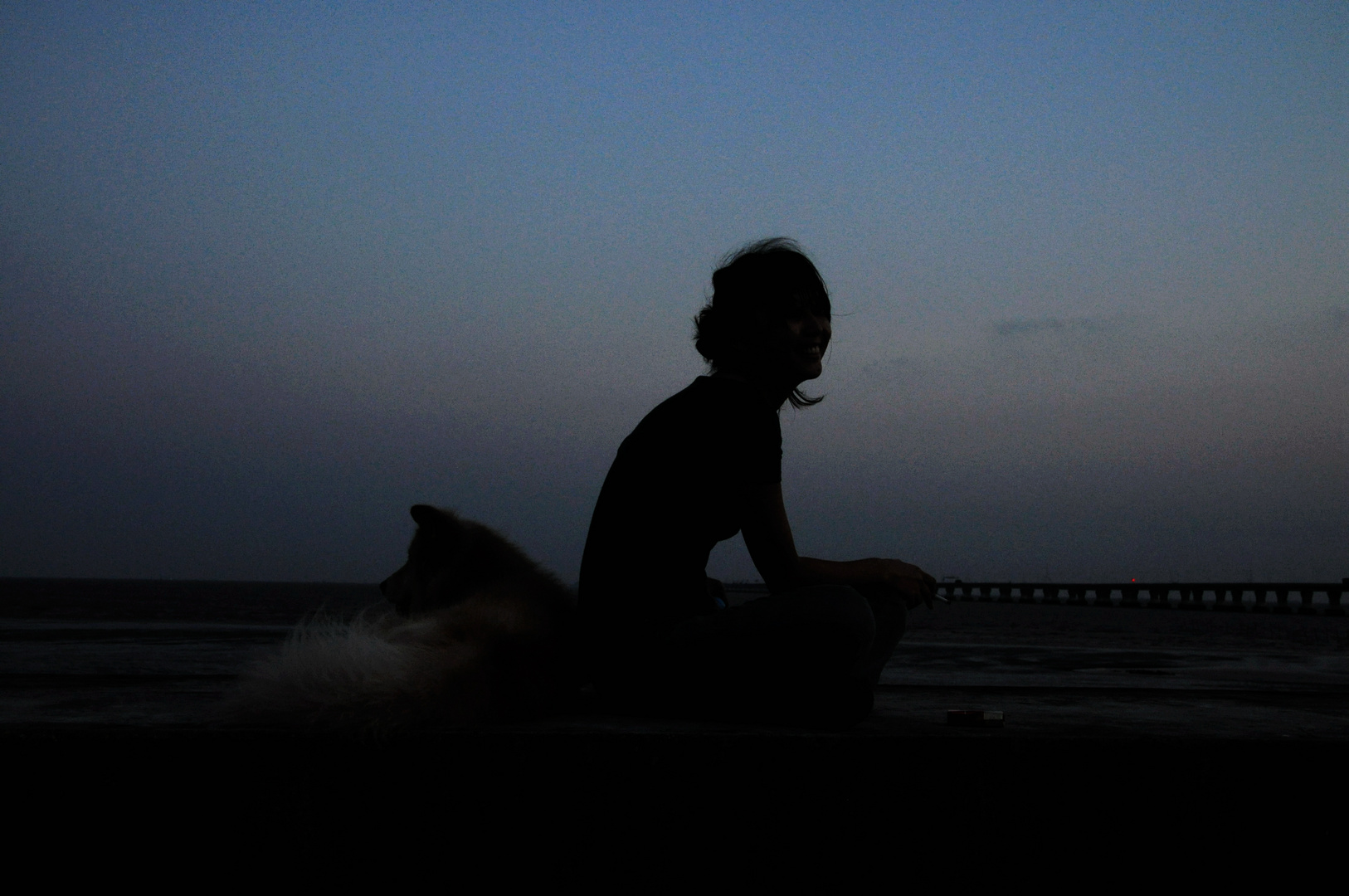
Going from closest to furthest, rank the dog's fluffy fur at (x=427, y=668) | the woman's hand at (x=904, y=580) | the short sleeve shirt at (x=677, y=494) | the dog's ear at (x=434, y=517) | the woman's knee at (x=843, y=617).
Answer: the dog's fluffy fur at (x=427, y=668) → the woman's knee at (x=843, y=617) → the short sleeve shirt at (x=677, y=494) → the woman's hand at (x=904, y=580) → the dog's ear at (x=434, y=517)

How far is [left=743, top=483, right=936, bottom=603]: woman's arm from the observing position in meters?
2.96

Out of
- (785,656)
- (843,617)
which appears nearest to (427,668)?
(785,656)

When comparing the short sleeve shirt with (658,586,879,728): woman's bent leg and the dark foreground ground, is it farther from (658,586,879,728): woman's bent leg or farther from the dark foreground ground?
the dark foreground ground

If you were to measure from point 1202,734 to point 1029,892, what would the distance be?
0.79m

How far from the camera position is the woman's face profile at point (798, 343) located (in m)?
3.25

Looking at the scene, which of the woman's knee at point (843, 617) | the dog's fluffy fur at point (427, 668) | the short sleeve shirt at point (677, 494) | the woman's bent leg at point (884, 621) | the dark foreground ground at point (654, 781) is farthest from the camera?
the woman's bent leg at point (884, 621)

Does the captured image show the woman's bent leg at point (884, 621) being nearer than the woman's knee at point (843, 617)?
No

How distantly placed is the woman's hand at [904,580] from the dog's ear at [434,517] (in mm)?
1824

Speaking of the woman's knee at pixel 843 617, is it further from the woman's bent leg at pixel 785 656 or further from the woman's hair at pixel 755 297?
the woman's hair at pixel 755 297

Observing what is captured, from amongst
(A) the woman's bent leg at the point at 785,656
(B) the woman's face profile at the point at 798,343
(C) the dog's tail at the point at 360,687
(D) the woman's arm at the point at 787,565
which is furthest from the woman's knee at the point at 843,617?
(C) the dog's tail at the point at 360,687

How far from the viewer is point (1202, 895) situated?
271 centimetres

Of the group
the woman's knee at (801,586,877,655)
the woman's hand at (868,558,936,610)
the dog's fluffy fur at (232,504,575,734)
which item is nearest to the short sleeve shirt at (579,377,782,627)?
the dog's fluffy fur at (232,504,575,734)

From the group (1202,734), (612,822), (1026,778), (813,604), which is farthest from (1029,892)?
(612,822)

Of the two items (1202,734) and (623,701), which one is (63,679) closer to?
(623,701)
